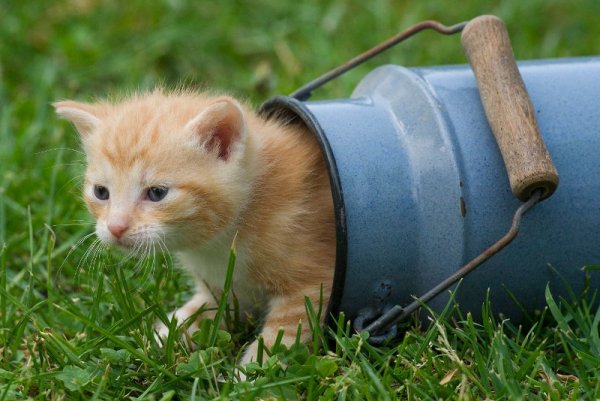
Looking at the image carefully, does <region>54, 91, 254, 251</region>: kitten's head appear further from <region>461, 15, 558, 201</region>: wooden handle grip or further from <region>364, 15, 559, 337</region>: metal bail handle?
<region>461, 15, 558, 201</region>: wooden handle grip

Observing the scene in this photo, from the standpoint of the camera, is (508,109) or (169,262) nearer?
(508,109)

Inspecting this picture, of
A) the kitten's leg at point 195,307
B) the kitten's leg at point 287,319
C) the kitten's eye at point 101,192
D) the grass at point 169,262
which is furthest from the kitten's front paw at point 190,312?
the kitten's eye at point 101,192

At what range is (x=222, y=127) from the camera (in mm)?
2664

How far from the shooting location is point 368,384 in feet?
7.75

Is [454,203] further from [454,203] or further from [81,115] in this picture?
[81,115]

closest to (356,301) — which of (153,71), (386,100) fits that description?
(386,100)

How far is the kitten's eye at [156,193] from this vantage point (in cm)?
260

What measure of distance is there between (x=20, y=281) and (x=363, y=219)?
1.29m

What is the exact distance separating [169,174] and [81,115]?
0.42m

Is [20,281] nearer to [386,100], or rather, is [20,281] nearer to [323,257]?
[323,257]

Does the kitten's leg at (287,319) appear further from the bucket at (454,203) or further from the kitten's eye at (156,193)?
the kitten's eye at (156,193)

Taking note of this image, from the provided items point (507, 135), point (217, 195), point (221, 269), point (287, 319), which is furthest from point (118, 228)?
point (507, 135)

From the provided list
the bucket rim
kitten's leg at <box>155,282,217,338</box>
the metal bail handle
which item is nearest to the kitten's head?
the bucket rim

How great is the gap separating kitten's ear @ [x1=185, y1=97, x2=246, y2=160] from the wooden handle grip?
0.69 metres
